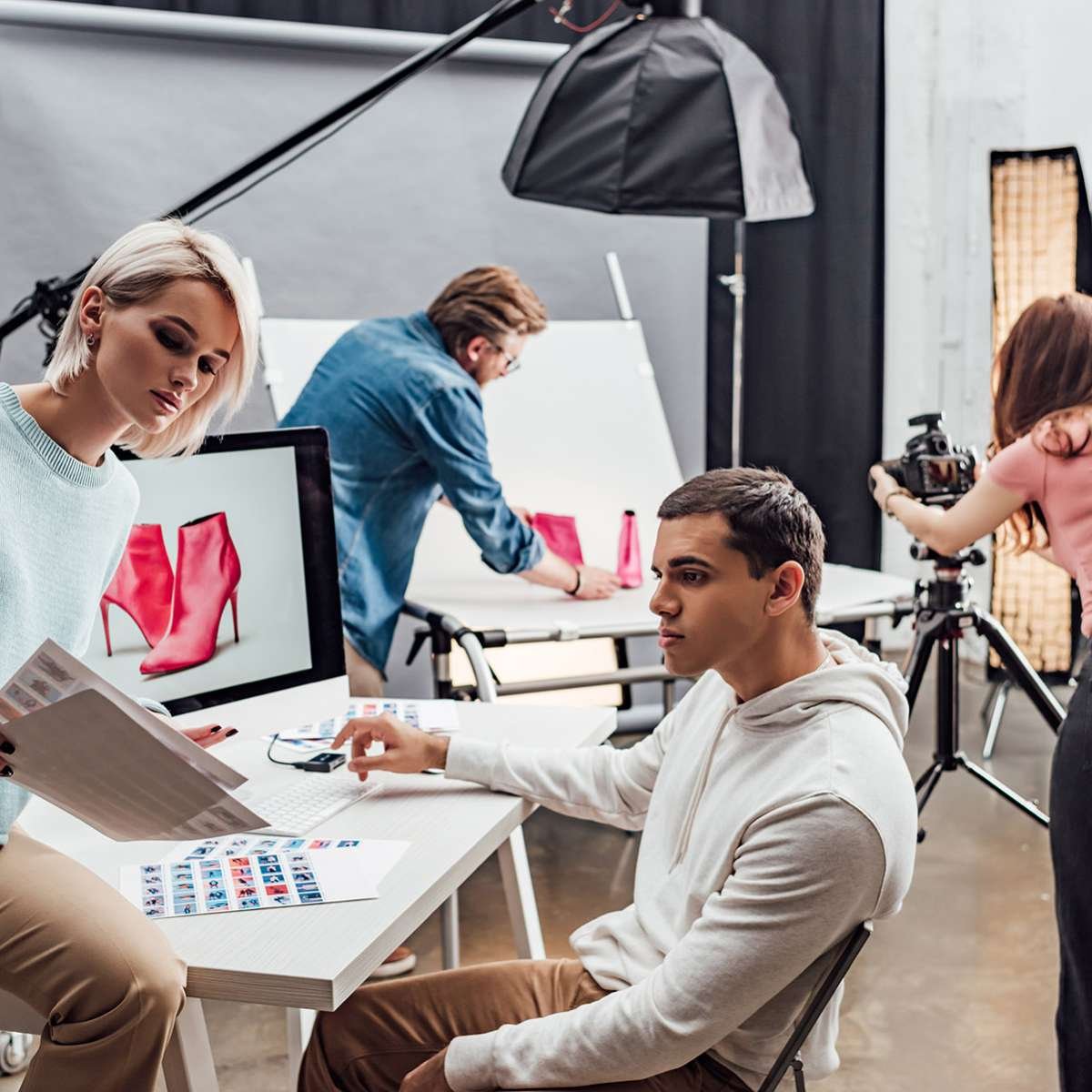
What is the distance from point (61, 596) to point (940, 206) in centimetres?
428

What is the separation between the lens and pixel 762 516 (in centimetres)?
130

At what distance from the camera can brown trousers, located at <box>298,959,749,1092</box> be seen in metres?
1.41

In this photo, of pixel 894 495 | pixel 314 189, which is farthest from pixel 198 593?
pixel 314 189

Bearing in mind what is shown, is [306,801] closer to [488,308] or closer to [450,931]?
[450,931]

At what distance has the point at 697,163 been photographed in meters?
2.05

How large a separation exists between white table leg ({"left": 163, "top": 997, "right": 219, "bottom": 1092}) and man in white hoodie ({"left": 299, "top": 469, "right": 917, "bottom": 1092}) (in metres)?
0.20

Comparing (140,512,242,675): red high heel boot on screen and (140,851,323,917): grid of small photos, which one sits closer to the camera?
(140,851,323,917): grid of small photos

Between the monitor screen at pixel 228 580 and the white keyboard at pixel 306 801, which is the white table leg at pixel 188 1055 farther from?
the monitor screen at pixel 228 580

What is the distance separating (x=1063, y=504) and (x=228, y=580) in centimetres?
124

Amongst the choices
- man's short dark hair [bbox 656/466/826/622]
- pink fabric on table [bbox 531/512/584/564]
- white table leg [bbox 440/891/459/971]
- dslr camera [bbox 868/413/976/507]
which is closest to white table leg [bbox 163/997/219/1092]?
man's short dark hair [bbox 656/466/826/622]

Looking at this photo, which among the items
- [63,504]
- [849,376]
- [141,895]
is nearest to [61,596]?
[63,504]

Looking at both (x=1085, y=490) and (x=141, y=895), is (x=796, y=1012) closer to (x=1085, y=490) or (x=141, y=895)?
(x=141, y=895)

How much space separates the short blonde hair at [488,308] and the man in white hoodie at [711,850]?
1333 millimetres

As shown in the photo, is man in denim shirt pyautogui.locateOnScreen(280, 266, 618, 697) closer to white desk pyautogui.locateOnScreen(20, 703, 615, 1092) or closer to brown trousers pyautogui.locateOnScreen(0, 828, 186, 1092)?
white desk pyautogui.locateOnScreen(20, 703, 615, 1092)
